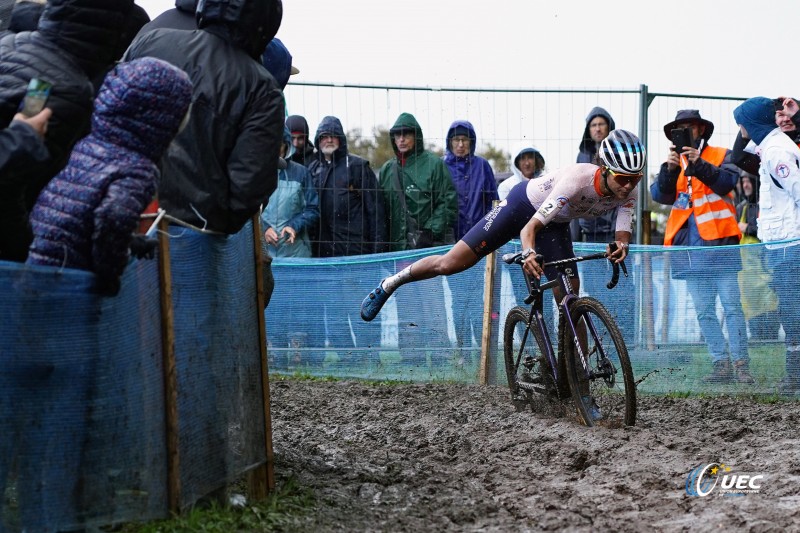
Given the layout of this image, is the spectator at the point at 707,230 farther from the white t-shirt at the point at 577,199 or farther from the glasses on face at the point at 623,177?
the glasses on face at the point at 623,177

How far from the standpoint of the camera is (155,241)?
183 inches

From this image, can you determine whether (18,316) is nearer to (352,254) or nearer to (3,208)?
(3,208)

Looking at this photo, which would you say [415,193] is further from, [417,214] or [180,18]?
[180,18]

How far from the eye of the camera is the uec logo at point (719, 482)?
588cm

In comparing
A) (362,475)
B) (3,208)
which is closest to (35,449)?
(3,208)

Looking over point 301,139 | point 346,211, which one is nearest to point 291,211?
point 346,211

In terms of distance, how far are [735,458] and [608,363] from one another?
1.33 m

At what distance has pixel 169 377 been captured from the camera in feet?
16.3

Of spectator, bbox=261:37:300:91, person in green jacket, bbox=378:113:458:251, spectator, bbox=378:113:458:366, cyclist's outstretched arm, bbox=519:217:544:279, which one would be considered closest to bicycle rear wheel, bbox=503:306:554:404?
cyclist's outstretched arm, bbox=519:217:544:279

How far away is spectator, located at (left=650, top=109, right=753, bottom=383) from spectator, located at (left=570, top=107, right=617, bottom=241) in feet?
2.02

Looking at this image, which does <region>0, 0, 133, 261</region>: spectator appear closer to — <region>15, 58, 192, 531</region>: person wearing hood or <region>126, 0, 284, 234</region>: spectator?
<region>15, 58, 192, 531</region>: person wearing hood

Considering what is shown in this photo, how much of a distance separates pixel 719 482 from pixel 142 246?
131 inches

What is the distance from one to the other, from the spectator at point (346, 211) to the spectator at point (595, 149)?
83.2 inches

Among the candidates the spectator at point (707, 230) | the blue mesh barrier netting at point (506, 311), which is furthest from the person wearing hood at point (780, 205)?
the spectator at point (707, 230)
